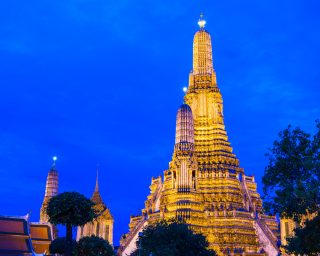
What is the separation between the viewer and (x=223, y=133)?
91500mm

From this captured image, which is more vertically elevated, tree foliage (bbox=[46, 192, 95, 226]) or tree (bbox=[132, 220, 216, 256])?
tree foliage (bbox=[46, 192, 95, 226])

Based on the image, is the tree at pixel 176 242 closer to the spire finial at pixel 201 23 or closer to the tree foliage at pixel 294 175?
the tree foliage at pixel 294 175

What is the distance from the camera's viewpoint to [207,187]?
8494cm

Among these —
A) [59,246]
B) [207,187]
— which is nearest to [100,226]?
[207,187]

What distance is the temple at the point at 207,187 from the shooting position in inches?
3098

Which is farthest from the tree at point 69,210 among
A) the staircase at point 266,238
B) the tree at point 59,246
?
the staircase at point 266,238

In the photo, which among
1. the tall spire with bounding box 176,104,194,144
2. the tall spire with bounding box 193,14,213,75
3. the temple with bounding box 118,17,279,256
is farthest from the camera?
the tall spire with bounding box 193,14,213,75

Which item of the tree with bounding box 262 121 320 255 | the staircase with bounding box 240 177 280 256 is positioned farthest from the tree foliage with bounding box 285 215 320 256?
the staircase with bounding box 240 177 280 256

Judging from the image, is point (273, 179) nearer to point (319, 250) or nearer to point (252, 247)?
point (319, 250)

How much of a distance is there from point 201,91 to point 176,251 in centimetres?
4570

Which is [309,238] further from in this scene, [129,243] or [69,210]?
[129,243]

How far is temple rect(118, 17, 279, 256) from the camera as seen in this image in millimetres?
78688

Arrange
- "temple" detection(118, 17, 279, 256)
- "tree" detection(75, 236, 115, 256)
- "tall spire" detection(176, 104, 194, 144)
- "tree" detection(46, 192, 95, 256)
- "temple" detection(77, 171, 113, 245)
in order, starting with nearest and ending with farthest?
1. "tree" detection(46, 192, 95, 256)
2. "tree" detection(75, 236, 115, 256)
3. "temple" detection(118, 17, 279, 256)
4. "tall spire" detection(176, 104, 194, 144)
5. "temple" detection(77, 171, 113, 245)

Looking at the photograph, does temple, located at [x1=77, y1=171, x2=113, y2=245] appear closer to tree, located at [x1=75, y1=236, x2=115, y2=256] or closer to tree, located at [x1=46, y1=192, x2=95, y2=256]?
tree, located at [x1=75, y1=236, x2=115, y2=256]
